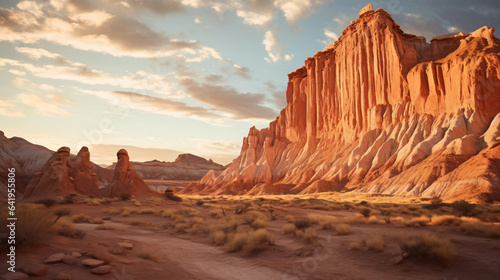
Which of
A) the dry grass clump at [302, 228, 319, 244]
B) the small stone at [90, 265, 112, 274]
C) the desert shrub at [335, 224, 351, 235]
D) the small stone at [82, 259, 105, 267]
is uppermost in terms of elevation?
the desert shrub at [335, 224, 351, 235]

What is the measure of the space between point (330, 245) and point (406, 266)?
10.8ft

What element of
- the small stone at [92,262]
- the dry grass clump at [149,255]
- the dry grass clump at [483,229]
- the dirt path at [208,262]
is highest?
the dry grass clump at [483,229]

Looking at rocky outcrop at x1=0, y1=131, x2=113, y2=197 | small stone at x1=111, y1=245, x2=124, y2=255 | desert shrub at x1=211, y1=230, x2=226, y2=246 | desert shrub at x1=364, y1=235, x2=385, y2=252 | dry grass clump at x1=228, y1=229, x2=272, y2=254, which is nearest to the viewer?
small stone at x1=111, y1=245, x2=124, y2=255

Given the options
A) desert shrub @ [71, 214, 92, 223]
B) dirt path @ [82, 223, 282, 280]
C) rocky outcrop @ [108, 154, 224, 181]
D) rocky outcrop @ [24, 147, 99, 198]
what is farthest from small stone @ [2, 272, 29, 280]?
rocky outcrop @ [108, 154, 224, 181]

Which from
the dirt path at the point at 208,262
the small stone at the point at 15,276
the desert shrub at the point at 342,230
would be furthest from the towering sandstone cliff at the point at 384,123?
the small stone at the point at 15,276

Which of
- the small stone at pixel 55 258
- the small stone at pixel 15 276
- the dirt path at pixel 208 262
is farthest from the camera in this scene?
the dirt path at pixel 208 262

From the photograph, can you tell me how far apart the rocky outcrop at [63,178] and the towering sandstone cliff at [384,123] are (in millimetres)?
35853

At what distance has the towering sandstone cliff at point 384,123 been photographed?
1644 inches

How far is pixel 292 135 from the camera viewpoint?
7994cm

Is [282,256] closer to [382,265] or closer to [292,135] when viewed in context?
[382,265]

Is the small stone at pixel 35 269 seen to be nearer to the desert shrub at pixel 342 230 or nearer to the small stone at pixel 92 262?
the small stone at pixel 92 262

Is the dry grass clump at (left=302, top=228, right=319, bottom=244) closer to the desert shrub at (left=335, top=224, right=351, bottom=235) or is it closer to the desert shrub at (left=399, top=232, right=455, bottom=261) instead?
the desert shrub at (left=335, top=224, right=351, bottom=235)

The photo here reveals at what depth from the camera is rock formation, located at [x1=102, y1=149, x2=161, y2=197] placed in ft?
109

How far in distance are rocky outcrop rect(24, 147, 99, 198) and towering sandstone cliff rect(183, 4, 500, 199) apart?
35853mm
